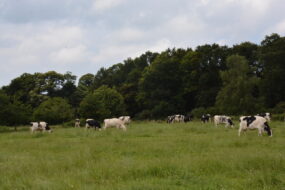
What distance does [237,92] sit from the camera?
50.7 m

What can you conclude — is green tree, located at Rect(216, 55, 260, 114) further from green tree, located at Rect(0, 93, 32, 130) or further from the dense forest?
green tree, located at Rect(0, 93, 32, 130)

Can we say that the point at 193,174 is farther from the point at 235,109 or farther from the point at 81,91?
the point at 81,91

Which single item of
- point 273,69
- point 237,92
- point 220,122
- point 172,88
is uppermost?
point 273,69

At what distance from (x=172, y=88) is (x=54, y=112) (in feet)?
90.4

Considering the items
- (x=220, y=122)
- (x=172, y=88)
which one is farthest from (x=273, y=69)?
(x=220, y=122)

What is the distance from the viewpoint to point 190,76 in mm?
68875

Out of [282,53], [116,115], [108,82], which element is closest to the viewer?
[282,53]

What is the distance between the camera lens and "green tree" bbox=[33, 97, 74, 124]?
52875 mm

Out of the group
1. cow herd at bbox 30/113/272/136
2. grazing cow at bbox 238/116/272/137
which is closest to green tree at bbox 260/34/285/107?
cow herd at bbox 30/113/272/136

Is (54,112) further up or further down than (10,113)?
further up

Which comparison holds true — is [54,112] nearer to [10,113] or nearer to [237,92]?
[10,113]

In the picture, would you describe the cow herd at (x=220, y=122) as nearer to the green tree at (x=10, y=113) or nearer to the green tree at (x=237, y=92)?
the green tree at (x=237, y=92)

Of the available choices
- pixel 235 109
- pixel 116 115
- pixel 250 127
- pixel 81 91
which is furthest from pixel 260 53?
pixel 81 91

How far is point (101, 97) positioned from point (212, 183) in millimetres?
55737
